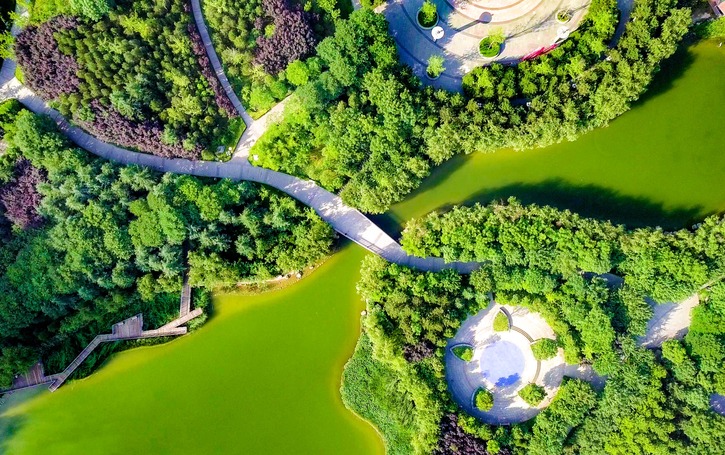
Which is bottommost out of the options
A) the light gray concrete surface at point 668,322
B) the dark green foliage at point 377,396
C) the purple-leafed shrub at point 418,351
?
the dark green foliage at point 377,396

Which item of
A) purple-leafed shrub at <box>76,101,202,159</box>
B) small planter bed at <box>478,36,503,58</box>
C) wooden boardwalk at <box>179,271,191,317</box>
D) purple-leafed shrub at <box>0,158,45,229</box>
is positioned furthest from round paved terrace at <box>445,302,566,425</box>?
purple-leafed shrub at <box>0,158,45,229</box>

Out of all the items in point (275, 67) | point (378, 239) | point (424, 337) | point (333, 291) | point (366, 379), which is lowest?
point (366, 379)

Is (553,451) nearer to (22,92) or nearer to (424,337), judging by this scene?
(424,337)

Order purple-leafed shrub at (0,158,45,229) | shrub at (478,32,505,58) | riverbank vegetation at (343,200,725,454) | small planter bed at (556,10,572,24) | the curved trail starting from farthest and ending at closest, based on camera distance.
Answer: the curved trail < small planter bed at (556,10,572,24) < shrub at (478,32,505,58) < purple-leafed shrub at (0,158,45,229) < riverbank vegetation at (343,200,725,454)

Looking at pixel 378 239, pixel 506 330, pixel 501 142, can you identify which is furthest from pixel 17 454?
pixel 501 142

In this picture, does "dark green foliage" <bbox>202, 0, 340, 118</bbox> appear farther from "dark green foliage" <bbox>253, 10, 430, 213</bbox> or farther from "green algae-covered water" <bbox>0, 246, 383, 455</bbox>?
"green algae-covered water" <bbox>0, 246, 383, 455</bbox>

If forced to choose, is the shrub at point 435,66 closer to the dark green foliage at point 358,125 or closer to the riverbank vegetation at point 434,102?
the riverbank vegetation at point 434,102

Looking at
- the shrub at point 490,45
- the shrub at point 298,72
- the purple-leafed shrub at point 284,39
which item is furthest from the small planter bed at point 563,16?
the shrub at point 298,72
